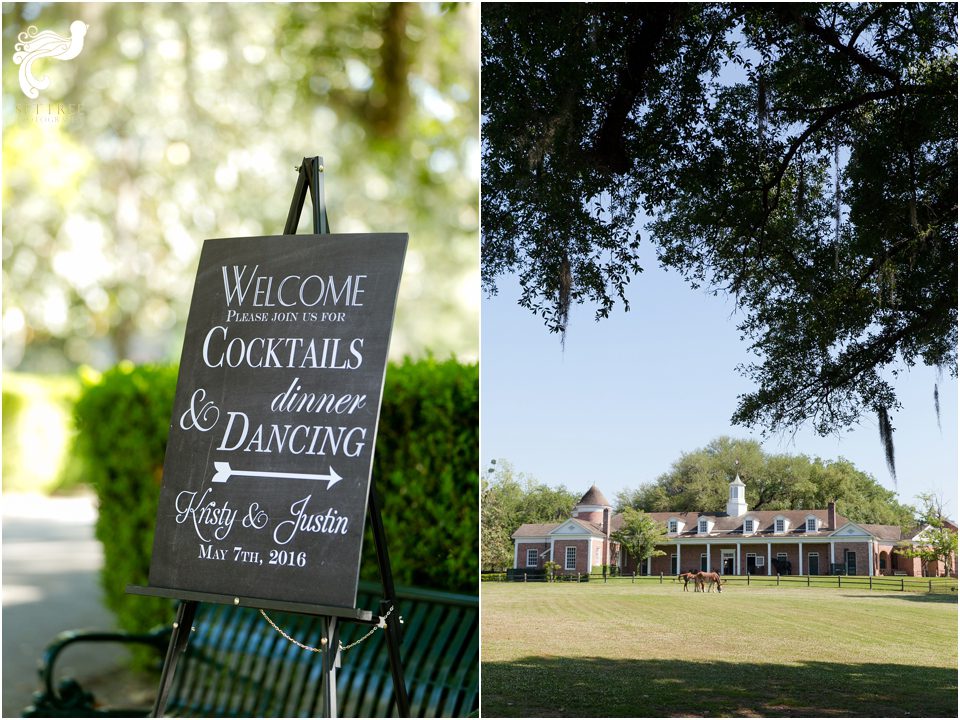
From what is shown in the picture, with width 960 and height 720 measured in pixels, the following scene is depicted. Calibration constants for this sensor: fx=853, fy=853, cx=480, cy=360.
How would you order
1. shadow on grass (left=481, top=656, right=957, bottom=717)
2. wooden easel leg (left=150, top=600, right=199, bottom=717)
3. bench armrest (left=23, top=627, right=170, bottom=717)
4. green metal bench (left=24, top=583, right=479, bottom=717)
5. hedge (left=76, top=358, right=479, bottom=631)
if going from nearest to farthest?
wooden easel leg (left=150, top=600, right=199, bottom=717), shadow on grass (left=481, top=656, right=957, bottom=717), green metal bench (left=24, top=583, right=479, bottom=717), bench armrest (left=23, top=627, right=170, bottom=717), hedge (left=76, top=358, right=479, bottom=631)

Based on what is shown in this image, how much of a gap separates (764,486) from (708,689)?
624mm

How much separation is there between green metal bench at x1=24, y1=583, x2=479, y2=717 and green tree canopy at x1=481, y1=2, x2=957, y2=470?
107 centimetres

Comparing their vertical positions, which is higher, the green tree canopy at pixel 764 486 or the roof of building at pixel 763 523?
the green tree canopy at pixel 764 486

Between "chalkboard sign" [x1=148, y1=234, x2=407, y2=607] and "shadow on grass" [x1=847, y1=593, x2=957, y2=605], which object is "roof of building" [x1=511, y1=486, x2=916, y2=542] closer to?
"shadow on grass" [x1=847, y1=593, x2=957, y2=605]

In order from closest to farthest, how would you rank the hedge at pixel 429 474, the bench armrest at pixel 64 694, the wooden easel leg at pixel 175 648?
the wooden easel leg at pixel 175 648 → the bench armrest at pixel 64 694 → the hedge at pixel 429 474

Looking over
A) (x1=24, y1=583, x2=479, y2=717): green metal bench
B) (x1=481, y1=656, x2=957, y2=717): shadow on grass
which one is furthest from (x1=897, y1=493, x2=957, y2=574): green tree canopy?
(x1=24, y1=583, x2=479, y2=717): green metal bench

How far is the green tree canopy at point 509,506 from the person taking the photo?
2.68m

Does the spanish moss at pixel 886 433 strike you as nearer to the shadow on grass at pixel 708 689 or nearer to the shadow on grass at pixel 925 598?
the shadow on grass at pixel 925 598

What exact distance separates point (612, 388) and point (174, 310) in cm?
600

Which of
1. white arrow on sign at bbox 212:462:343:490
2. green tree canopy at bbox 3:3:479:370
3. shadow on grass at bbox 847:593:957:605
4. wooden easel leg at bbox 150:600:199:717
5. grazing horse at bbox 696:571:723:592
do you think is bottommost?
wooden easel leg at bbox 150:600:199:717

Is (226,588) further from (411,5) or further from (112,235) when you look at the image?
(112,235)

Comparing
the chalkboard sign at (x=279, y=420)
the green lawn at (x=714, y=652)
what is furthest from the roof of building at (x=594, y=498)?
the chalkboard sign at (x=279, y=420)

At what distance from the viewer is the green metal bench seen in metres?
2.69

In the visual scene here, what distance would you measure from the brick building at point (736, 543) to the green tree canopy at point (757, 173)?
275 millimetres
